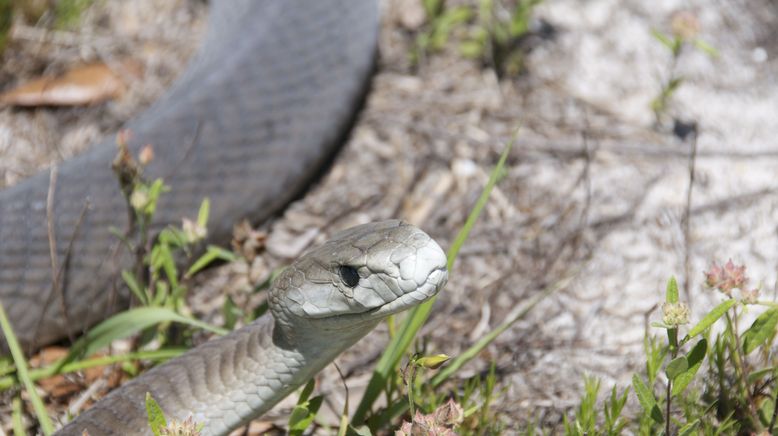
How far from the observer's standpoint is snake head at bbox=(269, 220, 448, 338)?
1.82 m

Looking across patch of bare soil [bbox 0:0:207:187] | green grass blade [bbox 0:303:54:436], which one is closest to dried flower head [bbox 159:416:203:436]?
green grass blade [bbox 0:303:54:436]

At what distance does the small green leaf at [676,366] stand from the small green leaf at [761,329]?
241 millimetres

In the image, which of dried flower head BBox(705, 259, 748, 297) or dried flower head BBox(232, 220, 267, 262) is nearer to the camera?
dried flower head BBox(705, 259, 748, 297)

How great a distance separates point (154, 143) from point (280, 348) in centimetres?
108

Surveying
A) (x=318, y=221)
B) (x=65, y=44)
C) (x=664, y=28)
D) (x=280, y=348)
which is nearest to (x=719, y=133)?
(x=664, y=28)

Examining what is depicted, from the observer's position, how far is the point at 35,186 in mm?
2785

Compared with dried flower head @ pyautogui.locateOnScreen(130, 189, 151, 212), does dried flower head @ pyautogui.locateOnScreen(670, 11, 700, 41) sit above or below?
below

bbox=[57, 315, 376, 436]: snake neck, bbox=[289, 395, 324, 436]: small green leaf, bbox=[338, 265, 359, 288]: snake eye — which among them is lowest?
bbox=[289, 395, 324, 436]: small green leaf

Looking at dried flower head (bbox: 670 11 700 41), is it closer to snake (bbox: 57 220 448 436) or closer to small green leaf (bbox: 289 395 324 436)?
snake (bbox: 57 220 448 436)

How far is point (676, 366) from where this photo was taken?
1.78 meters

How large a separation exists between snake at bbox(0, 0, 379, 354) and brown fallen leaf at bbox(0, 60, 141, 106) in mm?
337

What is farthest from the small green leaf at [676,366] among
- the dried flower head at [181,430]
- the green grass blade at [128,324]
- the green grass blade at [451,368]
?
the green grass blade at [128,324]

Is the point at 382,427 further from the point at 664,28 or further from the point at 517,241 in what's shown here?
the point at 664,28

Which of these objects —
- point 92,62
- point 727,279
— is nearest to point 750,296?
point 727,279
